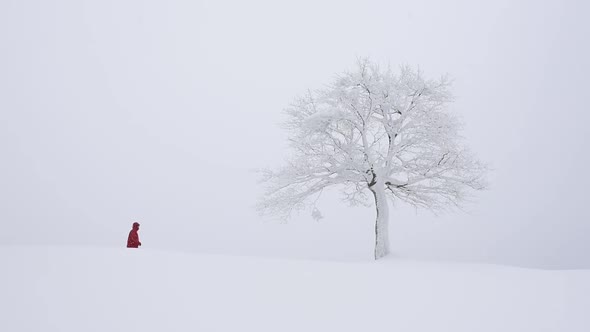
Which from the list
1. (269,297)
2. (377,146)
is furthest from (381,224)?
(269,297)

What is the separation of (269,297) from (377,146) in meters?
12.6

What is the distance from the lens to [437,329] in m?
8.45

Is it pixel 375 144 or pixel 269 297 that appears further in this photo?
pixel 375 144

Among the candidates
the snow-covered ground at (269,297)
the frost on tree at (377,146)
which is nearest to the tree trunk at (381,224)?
the frost on tree at (377,146)

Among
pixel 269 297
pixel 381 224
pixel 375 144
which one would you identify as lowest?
pixel 269 297

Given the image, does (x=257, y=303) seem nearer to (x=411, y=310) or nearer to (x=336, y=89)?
(x=411, y=310)

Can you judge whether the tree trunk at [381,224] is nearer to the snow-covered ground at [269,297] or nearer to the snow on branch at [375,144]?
the snow on branch at [375,144]

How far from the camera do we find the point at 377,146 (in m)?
21.3

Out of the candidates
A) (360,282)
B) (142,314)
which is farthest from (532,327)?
(142,314)

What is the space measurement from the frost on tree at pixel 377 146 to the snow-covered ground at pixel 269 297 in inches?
311

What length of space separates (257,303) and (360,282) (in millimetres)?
3264

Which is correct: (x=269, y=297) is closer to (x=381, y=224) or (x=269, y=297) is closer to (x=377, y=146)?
A: (x=381, y=224)

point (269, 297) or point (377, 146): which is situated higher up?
point (377, 146)

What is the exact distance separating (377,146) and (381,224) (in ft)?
12.8
